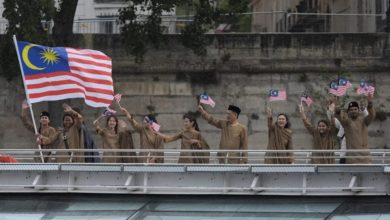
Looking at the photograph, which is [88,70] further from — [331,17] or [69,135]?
[331,17]

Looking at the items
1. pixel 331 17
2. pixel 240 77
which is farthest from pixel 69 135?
pixel 331 17

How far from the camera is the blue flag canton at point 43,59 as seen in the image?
12.9 metres

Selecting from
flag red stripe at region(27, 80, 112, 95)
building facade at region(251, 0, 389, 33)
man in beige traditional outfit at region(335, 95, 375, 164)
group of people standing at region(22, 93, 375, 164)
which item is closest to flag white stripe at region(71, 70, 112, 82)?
flag red stripe at region(27, 80, 112, 95)

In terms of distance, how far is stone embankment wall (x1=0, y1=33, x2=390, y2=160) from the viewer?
67.6ft

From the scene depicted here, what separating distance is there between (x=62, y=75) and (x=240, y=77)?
27.9 feet

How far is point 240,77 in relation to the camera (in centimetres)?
2095

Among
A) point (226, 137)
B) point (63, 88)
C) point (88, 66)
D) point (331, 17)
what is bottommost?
point (226, 137)

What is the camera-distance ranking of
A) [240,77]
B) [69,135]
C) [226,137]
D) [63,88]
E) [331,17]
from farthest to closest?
[331,17] → [240,77] → [69,135] → [226,137] → [63,88]

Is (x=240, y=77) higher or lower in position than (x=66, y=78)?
lower

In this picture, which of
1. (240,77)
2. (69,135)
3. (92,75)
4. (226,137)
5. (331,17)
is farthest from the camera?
(331,17)

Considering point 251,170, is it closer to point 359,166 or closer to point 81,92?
point 359,166

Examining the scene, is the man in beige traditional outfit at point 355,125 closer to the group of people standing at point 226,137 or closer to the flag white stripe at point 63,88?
the group of people standing at point 226,137

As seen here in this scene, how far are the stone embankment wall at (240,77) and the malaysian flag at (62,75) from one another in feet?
24.8

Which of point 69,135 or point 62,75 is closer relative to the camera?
point 62,75
